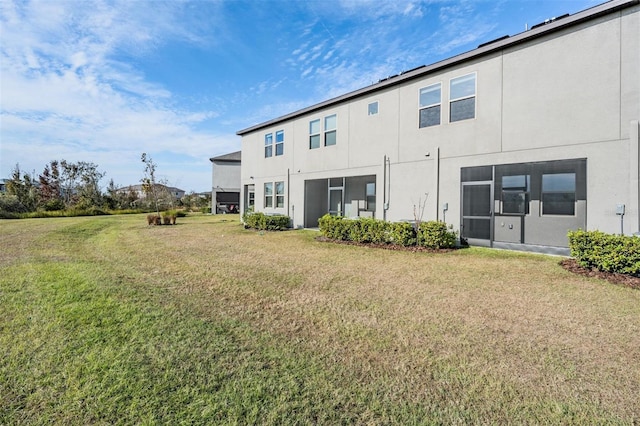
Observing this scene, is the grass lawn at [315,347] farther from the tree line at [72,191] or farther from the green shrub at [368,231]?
the tree line at [72,191]

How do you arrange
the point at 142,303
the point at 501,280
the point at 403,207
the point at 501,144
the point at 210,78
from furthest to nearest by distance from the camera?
the point at 210,78, the point at 403,207, the point at 501,144, the point at 501,280, the point at 142,303

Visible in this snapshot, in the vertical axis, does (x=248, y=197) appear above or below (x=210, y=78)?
below

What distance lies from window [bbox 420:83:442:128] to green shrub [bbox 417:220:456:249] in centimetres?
357

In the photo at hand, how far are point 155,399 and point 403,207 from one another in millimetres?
9695

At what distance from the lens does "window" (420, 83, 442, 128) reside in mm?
10047

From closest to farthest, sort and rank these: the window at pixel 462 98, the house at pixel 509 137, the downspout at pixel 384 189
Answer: the house at pixel 509 137, the window at pixel 462 98, the downspout at pixel 384 189

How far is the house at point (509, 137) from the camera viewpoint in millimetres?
6996

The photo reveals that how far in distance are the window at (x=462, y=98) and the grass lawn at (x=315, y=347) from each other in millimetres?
5454

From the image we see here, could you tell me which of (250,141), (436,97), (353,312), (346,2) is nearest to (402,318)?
(353,312)

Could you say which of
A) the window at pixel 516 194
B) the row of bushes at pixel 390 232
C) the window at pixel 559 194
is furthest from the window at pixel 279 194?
the window at pixel 559 194

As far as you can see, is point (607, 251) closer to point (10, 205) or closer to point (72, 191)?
point (10, 205)

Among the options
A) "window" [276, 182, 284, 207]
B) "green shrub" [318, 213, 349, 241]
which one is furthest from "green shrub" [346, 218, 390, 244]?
"window" [276, 182, 284, 207]

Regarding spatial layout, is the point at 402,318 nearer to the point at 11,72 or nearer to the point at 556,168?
the point at 556,168

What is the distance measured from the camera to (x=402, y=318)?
4.07m
